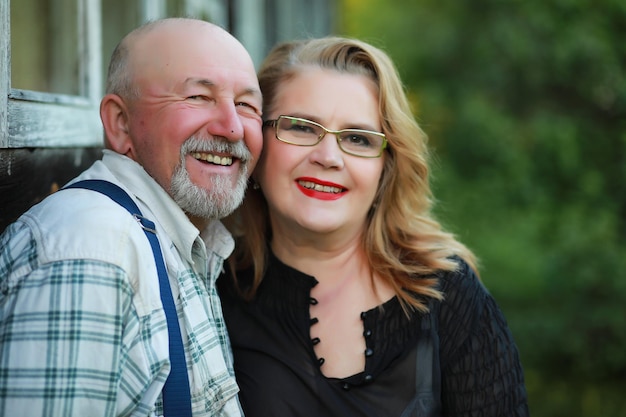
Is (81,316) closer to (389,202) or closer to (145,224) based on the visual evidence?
(145,224)

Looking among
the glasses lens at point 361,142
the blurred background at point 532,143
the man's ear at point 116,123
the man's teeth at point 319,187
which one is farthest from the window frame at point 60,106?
the glasses lens at point 361,142

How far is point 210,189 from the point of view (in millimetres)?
1890

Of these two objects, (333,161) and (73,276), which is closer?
(73,276)

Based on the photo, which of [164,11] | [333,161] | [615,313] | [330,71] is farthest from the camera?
[615,313]

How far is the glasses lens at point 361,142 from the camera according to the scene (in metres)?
2.22

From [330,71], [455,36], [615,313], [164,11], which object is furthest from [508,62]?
[330,71]

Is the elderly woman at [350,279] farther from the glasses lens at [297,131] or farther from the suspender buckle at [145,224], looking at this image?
the suspender buckle at [145,224]

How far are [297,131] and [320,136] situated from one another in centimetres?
8

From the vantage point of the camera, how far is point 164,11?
3.53 metres

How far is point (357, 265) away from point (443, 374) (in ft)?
1.53

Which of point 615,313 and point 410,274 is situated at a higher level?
point 410,274

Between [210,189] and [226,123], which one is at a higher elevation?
[226,123]

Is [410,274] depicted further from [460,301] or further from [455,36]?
[455,36]

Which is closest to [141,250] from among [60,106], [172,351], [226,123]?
[172,351]
